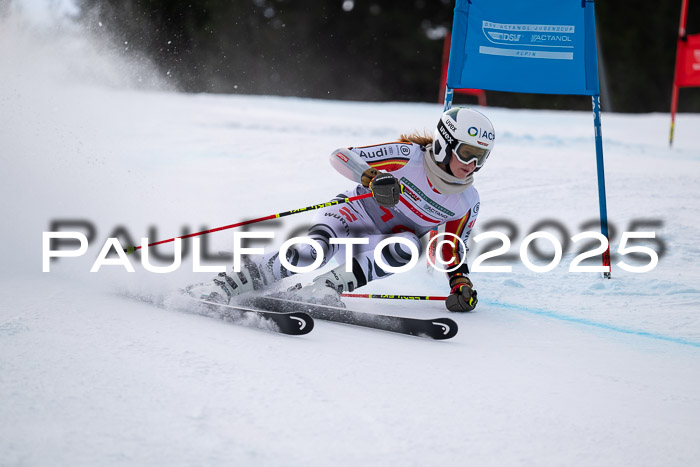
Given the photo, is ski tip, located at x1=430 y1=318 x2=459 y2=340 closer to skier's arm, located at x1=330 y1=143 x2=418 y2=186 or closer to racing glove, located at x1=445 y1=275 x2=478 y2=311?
racing glove, located at x1=445 y1=275 x2=478 y2=311

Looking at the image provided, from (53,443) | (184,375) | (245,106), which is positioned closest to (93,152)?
(184,375)

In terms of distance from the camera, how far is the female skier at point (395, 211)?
309cm

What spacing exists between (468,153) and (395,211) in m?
0.44

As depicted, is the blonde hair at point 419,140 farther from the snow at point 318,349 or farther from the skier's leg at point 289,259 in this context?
the snow at point 318,349

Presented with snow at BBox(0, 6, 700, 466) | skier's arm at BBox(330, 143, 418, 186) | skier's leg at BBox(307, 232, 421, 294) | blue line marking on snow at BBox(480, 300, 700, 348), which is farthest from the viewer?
skier's arm at BBox(330, 143, 418, 186)

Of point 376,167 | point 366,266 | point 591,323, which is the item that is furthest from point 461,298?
point 376,167

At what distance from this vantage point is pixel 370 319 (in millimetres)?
2898

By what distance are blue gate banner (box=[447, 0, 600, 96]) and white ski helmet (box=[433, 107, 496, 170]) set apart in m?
0.69

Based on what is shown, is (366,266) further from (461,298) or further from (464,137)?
(464,137)

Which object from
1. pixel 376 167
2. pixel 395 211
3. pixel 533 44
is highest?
pixel 533 44

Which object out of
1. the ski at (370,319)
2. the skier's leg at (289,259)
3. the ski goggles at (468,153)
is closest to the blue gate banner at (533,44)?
the ski goggles at (468,153)

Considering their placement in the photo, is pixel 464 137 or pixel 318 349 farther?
pixel 464 137

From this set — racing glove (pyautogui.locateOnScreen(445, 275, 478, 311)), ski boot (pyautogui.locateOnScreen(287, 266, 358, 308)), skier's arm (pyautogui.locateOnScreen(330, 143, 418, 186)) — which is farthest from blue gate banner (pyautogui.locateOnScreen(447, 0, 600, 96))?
ski boot (pyautogui.locateOnScreen(287, 266, 358, 308))

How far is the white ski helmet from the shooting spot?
3084mm
